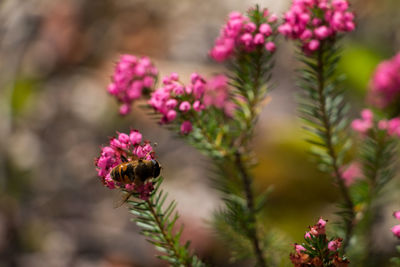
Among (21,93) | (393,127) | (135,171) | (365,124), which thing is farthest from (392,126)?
(21,93)

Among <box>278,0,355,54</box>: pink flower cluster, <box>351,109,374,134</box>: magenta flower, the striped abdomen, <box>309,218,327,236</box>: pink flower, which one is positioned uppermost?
<box>351,109,374,134</box>: magenta flower

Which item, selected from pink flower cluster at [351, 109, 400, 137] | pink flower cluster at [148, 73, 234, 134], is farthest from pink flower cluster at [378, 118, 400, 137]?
pink flower cluster at [148, 73, 234, 134]

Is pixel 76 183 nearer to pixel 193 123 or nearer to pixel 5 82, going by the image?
pixel 5 82

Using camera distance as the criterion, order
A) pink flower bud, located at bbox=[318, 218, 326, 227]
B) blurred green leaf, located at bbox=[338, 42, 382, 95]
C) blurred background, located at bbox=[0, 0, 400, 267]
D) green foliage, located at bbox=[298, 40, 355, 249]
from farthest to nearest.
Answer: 1. blurred green leaf, located at bbox=[338, 42, 382, 95]
2. blurred background, located at bbox=[0, 0, 400, 267]
3. green foliage, located at bbox=[298, 40, 355, 249]
4. pink flower bud, located at bbox=[318, 218, 326, 227]

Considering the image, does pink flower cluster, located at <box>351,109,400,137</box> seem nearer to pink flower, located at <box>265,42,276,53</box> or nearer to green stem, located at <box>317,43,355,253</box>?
green stem, located at <box>317,43,355,253</box>

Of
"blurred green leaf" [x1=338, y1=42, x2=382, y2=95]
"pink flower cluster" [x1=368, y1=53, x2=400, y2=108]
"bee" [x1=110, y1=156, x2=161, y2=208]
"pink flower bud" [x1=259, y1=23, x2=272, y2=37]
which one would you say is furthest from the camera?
"blurred green leaf" [x1=338, y1=42, x2=382, y2=95]

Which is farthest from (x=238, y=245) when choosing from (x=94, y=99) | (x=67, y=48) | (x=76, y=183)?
(x=67, y=48)
